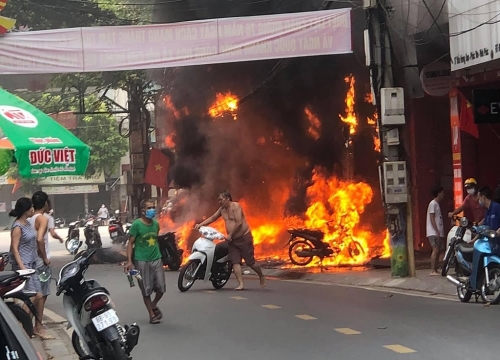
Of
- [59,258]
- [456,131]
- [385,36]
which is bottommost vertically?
[59,258]

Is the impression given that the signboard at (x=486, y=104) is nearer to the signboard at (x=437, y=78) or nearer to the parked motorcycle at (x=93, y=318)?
the signboard at (x=437, y=78)

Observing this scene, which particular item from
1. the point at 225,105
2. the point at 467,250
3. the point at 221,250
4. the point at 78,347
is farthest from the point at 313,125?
the point at 78,347

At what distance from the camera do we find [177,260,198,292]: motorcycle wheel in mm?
12672

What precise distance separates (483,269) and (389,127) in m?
3.95

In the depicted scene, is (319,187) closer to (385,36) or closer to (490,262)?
(385,36)

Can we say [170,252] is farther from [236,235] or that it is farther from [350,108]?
[350,108]

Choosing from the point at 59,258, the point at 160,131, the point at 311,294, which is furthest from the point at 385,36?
the point at 160,131

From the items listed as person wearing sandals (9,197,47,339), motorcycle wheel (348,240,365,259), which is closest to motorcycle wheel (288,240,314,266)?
motorcycle wheel (348,240,365,259)

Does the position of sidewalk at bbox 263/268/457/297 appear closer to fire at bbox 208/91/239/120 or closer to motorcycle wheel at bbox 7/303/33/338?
motorcycle wheel at bbox 7/303/33/338

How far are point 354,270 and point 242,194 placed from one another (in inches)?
300

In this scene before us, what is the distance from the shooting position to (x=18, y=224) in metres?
8.34

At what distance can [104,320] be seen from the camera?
21.5 ft

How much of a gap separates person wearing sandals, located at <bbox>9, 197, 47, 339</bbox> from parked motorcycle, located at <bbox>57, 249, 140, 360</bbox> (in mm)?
1618

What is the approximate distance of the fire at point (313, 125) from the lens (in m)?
20.9
